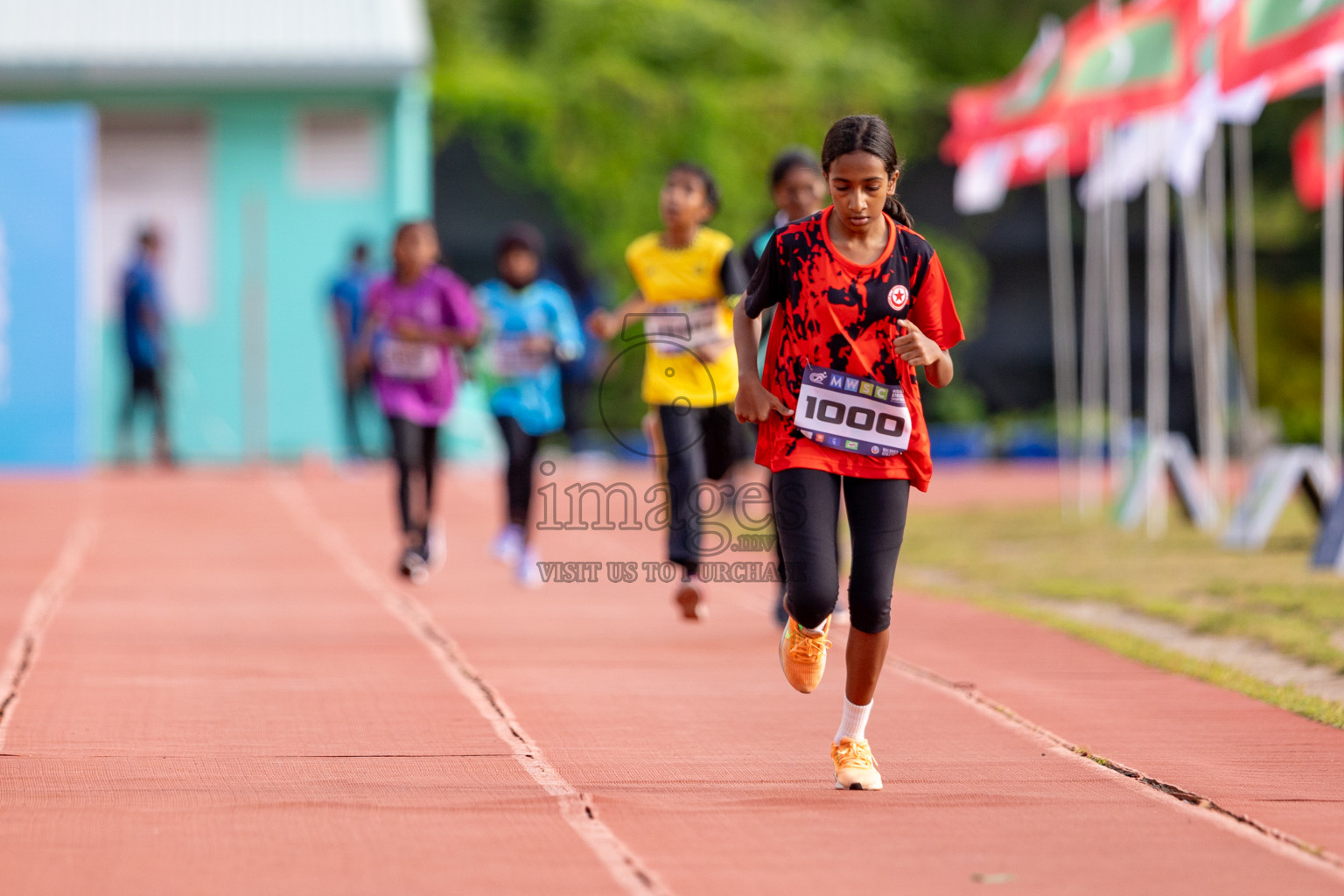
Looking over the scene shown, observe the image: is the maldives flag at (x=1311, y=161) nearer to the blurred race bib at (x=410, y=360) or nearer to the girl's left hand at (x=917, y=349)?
the blurred race bib at (x=410, y=360)

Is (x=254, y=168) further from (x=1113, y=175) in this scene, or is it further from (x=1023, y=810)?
(x=1023, y=810)

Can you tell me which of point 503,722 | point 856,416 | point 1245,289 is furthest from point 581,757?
point 1245,289

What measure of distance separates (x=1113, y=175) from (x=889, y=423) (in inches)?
466

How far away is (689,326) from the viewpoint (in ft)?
32.1

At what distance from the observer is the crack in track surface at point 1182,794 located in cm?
520

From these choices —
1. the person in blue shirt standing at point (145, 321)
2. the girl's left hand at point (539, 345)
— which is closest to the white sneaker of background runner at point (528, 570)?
the girl's left hand at point (539, 345)

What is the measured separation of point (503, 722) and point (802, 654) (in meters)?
1.38

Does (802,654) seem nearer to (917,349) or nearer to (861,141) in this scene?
(917,349)

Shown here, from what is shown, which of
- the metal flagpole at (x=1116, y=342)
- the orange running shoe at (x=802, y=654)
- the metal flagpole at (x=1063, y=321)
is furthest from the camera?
the metal flagpole at (x=1063, y=321)

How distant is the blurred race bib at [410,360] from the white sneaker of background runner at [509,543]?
1.10 m

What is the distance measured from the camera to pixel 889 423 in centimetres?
606

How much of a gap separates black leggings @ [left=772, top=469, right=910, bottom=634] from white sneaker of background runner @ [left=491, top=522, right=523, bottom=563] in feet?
20.6

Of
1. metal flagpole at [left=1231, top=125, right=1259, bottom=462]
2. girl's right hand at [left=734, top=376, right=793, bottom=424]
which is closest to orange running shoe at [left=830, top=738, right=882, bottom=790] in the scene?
girl's right hand at [left=734, top=376, right=793, bottom=424]

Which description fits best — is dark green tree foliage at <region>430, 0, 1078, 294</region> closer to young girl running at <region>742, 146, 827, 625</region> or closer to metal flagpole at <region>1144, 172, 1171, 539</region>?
metal flagpole at <region>1144, 172, 1171, 539</region>
